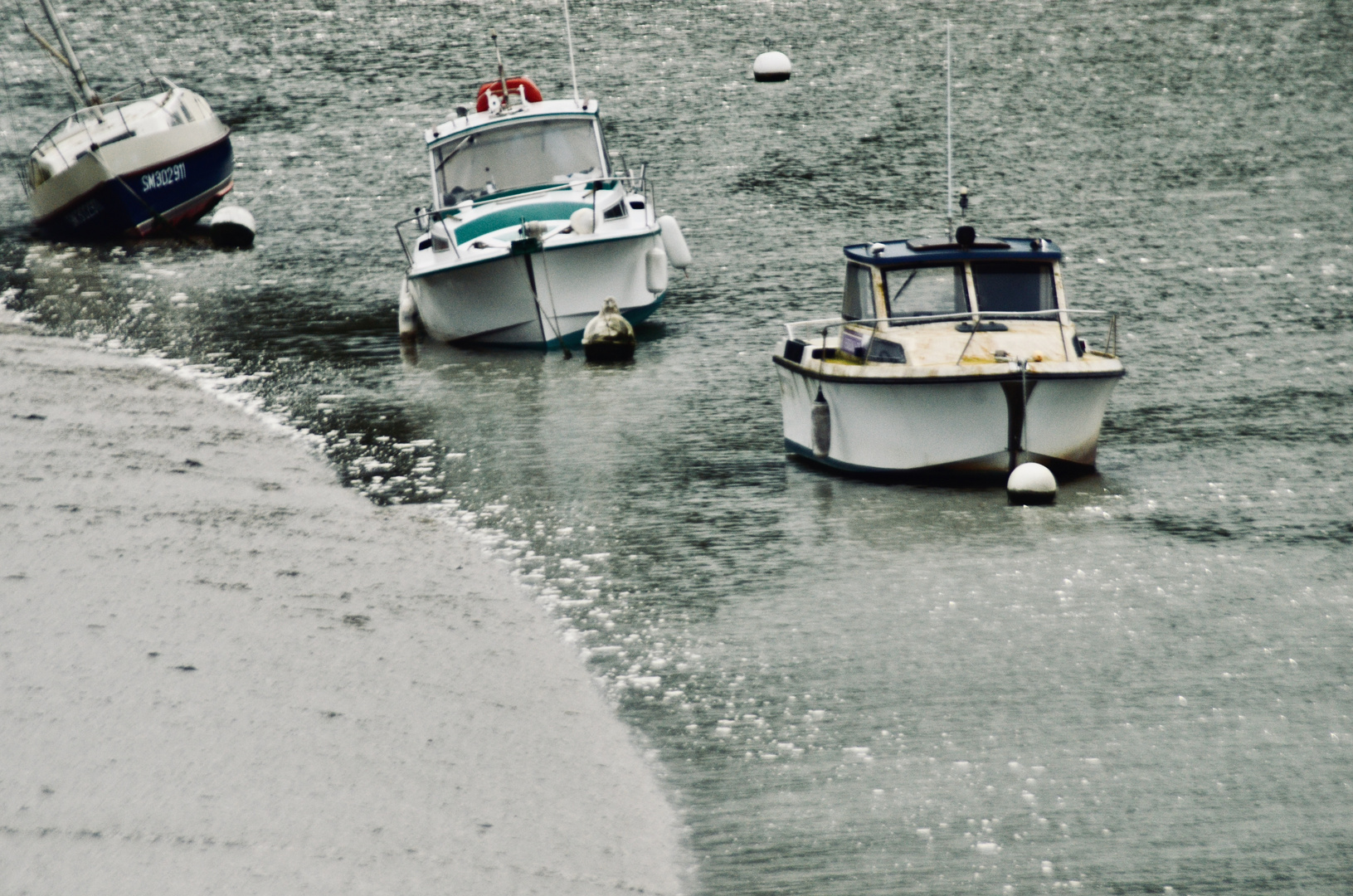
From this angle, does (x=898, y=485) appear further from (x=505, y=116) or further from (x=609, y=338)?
(x=505, y=116)

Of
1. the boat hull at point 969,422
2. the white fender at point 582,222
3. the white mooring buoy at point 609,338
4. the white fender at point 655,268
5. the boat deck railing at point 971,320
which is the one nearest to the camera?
the boat hull at point 969,422

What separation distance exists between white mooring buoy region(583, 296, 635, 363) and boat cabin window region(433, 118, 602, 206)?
2869mm

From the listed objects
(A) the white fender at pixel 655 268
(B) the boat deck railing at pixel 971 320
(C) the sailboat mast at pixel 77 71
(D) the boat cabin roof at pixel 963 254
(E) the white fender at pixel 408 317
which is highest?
(C) the sailboat mast at pixel 77 71

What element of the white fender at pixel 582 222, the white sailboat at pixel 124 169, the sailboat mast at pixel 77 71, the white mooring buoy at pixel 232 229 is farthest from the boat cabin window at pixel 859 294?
the sailboat mast at pixel 77 71

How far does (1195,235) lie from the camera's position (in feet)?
75.9

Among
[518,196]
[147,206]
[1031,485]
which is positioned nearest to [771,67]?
[147,206]

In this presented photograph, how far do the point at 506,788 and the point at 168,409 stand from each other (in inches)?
347

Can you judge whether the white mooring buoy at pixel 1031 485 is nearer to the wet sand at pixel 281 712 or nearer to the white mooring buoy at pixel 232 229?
the wet sand at pixel 281 712

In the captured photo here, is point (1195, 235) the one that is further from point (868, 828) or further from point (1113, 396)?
point (868, 828)

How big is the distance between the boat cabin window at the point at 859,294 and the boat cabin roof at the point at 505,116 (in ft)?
24.2

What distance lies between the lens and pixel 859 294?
13.7 m

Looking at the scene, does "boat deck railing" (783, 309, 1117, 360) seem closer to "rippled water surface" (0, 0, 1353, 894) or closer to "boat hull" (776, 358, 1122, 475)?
"boat hull" (776, 358, 1122, 475)

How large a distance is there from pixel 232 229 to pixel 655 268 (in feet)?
34.1

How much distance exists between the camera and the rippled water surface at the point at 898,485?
7.56 m
